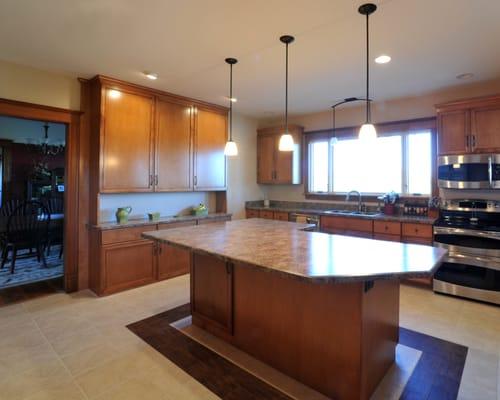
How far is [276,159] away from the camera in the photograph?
5.71 metres

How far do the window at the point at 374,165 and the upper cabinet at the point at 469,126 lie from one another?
505 millimetres

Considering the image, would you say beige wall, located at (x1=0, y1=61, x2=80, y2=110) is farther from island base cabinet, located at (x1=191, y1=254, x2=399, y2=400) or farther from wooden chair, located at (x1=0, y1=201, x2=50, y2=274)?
island base cabinet, located at (x1=191, y1=254, x2=399, y2=400)

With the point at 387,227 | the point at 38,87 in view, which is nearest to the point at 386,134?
the point at 387,227

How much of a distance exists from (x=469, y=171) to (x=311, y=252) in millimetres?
2885

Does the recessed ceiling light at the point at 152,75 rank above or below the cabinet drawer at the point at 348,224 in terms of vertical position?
above

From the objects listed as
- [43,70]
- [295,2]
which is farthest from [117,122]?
[295,2]

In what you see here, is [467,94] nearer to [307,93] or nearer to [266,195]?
[307,93]

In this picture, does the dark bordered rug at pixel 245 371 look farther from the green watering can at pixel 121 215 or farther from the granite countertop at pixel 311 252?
the green watering can at pixel 121 215

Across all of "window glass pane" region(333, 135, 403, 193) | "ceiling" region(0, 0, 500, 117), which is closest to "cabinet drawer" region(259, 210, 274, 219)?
"window glass pane" region(333, 135, 403, 193)

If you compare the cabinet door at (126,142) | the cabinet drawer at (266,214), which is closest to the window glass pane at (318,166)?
the cabinet drawer at (266,214)

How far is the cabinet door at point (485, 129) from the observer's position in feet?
11.6

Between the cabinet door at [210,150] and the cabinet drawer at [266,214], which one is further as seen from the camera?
the cabinet drawer at [266,214]

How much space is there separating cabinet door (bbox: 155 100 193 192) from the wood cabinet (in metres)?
0.65

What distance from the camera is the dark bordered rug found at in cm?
200
